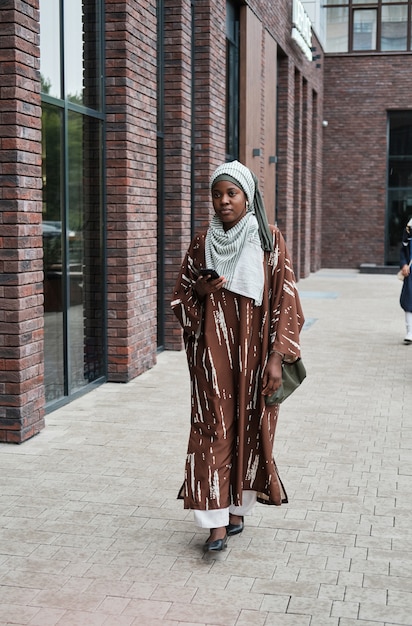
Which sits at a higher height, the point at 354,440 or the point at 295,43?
the point at 295,43

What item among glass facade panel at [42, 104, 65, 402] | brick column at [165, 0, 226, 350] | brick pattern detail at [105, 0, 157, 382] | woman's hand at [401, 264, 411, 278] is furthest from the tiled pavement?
woman's hand at [401, 264, 411, 278]

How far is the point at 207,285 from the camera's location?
Answer: 452 centimetres

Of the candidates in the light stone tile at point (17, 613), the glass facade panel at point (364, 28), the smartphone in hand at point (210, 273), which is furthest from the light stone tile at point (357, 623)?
the glass facade panel at point (364, 28)

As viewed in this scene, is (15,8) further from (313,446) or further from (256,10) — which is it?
(256,10)

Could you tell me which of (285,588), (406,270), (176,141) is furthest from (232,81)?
(285,588)

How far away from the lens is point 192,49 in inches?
489

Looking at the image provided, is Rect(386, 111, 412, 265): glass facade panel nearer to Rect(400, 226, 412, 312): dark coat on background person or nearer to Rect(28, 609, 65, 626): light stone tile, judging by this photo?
Rect(400, 226, 412, 312): dark coat on background person

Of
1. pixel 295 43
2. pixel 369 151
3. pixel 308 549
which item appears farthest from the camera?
pixel 369 151

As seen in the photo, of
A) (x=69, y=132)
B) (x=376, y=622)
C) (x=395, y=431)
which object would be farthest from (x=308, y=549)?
(x=69, y=132)

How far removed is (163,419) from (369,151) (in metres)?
23.4

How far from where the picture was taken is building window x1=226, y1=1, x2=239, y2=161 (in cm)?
1469

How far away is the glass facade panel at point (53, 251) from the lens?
26.2 ft

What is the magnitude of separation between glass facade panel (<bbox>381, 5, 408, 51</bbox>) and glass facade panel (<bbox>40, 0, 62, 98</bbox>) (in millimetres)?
23423

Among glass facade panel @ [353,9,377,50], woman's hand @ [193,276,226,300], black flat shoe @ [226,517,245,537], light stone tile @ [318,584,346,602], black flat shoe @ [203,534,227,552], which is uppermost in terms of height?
glass facade panel @ [353,9,377,50]
